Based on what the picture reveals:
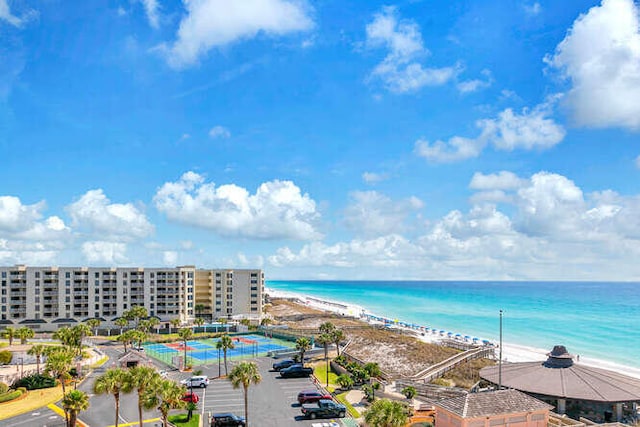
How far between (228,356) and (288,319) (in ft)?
192

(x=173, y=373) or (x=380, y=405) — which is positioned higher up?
(x=380, y=405)

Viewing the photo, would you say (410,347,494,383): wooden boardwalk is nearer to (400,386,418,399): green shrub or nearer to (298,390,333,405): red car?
(400,386,418,399): green shrub

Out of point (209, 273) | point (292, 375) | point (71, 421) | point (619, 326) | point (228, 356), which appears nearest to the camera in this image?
point (71, 421)

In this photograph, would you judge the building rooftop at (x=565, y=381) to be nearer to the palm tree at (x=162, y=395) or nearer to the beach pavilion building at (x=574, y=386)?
the beach pavilion building at (x=574, y=386)

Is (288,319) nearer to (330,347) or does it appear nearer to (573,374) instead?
(330,347)

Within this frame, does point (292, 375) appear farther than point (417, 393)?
Yes

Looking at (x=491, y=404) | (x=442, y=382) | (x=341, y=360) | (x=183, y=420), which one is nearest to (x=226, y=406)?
(x=183, y=420)

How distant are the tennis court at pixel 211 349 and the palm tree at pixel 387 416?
139ft

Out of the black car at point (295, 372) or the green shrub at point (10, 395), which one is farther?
the black car at point (295, 372)

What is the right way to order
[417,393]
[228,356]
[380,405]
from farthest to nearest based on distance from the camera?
1. [228,356]
2. [417,393]
3. [380,405]

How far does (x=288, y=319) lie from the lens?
5207 inches

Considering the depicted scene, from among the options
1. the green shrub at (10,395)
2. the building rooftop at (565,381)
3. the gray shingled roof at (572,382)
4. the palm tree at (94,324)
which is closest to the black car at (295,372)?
the building rooftop at (565,381)

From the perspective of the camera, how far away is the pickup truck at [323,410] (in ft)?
141

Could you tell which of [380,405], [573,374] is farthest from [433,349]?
Answer: [380,405]
